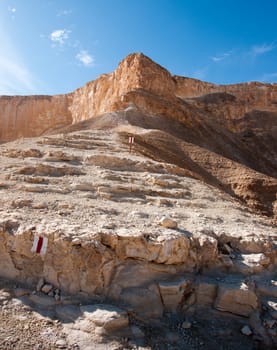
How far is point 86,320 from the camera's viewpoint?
13.0ft

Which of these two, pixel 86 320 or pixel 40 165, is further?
pixel 40 165

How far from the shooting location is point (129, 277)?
15.5ft

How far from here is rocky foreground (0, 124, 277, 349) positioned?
3949mm

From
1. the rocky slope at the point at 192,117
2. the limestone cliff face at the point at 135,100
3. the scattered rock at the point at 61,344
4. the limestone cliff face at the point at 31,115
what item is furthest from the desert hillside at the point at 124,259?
the limestone cliff face at the point at 31,115

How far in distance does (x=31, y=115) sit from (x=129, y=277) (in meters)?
43.2

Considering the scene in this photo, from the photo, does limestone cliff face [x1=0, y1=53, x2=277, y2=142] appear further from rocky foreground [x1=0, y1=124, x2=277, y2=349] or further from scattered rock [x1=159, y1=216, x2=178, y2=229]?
scattered rock [x1=159, y1=216, x2=178, y2=229]

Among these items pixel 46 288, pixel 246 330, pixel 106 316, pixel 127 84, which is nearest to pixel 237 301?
pixel 246 330

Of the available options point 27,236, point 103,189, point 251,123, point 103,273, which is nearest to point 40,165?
point 103,189

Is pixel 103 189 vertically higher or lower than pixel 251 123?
lower

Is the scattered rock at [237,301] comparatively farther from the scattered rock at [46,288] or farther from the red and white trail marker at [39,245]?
the red and white trail marker at [39,245]

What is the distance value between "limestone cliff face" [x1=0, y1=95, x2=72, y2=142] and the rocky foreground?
38771mm

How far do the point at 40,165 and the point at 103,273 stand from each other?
192 inches

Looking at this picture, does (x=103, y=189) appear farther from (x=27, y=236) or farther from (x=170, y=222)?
(x=27, y=236)

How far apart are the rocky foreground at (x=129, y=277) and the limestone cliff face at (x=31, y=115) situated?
1526 inches
